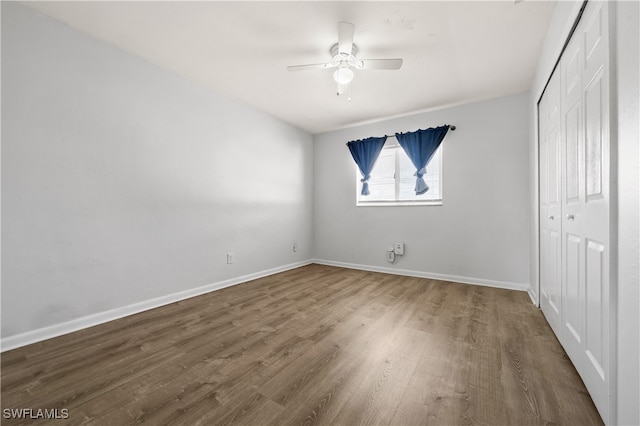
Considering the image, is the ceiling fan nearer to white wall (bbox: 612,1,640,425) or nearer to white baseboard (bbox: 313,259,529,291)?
white wall (bbox: 612,1,640,425)

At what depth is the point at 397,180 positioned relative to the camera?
160 inches

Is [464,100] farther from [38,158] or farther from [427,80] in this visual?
[38,158]

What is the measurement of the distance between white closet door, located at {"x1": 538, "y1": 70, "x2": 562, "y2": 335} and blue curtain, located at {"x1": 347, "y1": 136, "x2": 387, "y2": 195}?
81.2 inches

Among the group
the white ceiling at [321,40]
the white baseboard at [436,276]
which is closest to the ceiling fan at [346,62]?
the white ceiling at [321,40]

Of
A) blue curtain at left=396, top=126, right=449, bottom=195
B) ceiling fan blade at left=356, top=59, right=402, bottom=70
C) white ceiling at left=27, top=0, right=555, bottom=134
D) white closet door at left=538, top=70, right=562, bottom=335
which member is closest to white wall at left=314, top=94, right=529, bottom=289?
blue curtain at left=396, top=126, right=449, bottom=195

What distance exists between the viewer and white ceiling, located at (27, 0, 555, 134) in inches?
73.5

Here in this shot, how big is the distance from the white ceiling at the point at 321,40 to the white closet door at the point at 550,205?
24.5 inches

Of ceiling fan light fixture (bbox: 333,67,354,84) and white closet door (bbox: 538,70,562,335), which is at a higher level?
ceiling fan light fixture (bbox: 333,67,354,84)

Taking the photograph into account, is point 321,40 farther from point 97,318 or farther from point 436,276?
point 436,276

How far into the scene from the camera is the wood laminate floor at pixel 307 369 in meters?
1.19

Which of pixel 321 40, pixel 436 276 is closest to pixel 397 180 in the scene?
pixel 436 276

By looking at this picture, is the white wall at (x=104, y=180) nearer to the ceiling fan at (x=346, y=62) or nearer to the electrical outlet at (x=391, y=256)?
the ceiling fan at (x=346, y=62)

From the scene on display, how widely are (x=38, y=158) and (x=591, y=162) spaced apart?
359 centimetres

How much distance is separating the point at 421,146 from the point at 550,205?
1.91 meters
